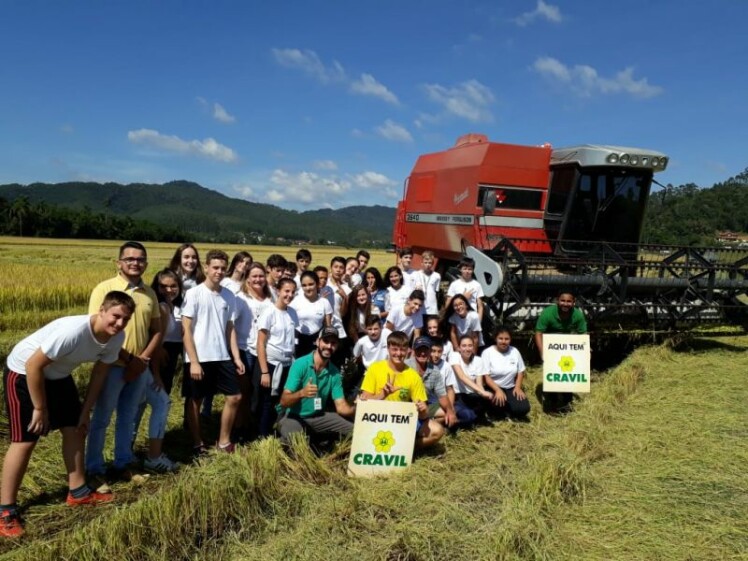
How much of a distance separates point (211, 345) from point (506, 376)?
3.25 m

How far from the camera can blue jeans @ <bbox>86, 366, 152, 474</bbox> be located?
157 inches

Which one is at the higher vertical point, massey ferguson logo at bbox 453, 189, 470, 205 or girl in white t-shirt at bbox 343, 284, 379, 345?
massey ferguson logo at bbox 453, 189, 470, 205

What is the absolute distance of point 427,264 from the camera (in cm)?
727

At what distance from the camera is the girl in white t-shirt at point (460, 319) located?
20.3ft

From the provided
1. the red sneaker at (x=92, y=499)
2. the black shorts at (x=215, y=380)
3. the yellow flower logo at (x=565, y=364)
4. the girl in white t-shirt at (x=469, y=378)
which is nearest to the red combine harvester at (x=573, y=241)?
the yellow flower logo at (x=565, y=364)

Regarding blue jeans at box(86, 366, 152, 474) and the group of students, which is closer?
the group of students

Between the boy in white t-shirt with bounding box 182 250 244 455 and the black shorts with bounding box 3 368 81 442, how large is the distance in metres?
0.95

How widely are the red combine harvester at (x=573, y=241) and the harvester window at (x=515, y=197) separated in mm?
18

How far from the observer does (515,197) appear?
9.32m

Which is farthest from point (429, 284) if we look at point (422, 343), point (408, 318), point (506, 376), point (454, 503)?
point (454, 503)

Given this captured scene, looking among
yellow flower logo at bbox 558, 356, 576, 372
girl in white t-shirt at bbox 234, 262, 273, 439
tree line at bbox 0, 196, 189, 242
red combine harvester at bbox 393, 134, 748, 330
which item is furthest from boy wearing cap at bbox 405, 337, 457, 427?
tree line at bbox 0, 196, 189, 242

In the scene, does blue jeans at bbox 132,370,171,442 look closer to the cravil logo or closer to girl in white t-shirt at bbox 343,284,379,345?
the cravil logo

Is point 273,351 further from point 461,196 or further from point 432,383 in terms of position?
point 461,196

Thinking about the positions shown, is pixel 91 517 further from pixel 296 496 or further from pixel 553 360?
pixel 553 360
